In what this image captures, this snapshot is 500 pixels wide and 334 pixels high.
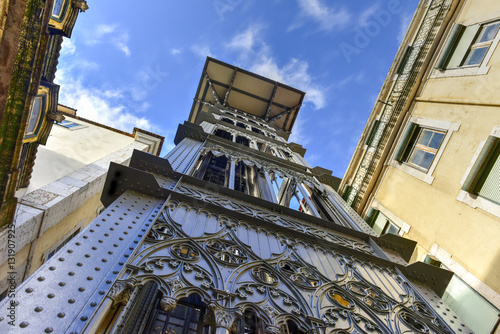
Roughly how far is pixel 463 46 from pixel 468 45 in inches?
9.6

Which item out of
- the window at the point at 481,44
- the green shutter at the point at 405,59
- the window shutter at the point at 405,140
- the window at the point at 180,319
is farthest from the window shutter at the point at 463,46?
the window at the point at 180,319

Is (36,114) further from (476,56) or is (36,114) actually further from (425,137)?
(476,56)

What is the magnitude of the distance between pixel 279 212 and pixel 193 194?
5.78ft

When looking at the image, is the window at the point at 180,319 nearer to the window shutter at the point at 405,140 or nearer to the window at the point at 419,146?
the window at the point at 419,146

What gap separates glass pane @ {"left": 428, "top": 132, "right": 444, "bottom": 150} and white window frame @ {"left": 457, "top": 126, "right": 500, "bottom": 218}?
166 centimetres

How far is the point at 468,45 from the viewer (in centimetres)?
920

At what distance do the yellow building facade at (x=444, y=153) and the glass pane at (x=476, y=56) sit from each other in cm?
4

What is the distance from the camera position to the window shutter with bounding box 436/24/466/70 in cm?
977

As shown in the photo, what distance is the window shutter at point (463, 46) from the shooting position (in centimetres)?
918

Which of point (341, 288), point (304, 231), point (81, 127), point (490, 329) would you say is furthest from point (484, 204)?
point (81, 127)

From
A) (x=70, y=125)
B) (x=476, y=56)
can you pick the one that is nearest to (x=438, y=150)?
(x=476, y=56)

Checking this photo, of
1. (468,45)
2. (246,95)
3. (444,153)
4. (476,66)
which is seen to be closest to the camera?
(444,153)

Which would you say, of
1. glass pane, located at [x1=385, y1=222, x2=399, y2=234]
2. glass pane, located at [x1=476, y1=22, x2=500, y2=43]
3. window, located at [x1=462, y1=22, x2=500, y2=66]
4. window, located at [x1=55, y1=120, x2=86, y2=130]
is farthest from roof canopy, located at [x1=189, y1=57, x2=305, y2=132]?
glass pane, located at [x1=385, y1=222, x2=399, y2=234]

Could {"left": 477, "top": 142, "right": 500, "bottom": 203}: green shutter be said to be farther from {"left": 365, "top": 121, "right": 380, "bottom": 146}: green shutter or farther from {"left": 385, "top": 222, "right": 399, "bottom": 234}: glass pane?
{"left": 365, "top": 121, "right": 380, "bottom": 146}: green shutter
